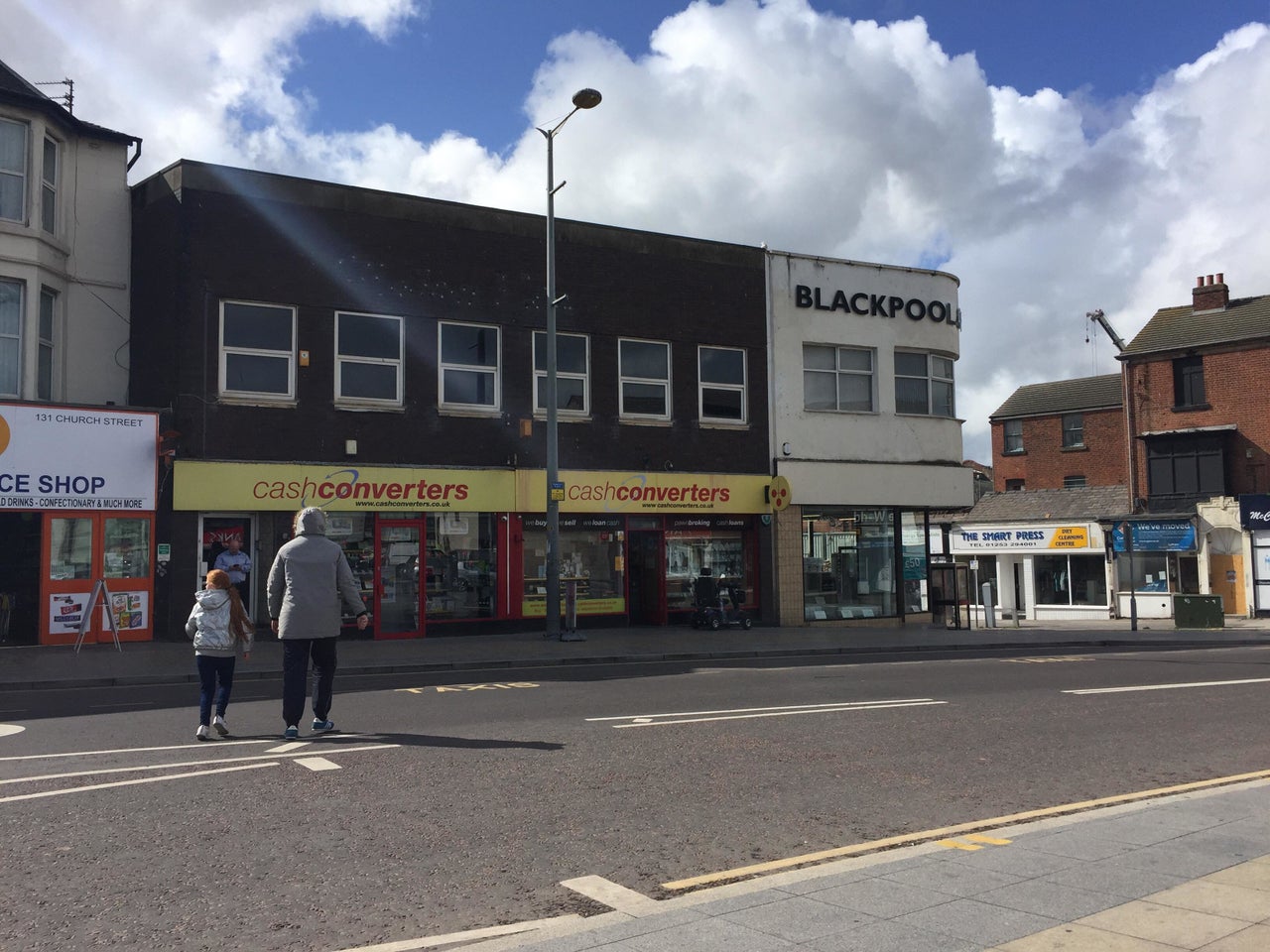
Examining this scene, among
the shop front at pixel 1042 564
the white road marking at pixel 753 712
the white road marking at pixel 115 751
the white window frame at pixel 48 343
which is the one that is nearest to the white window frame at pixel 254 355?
the white window frame at pixel 48 343

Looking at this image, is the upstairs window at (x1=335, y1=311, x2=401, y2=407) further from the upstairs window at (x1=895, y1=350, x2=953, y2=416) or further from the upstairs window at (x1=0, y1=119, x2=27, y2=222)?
the upstairs window at (x1=895, y1=350, x2=953, y2=416)

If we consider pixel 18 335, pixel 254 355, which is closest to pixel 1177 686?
pixel 254 355

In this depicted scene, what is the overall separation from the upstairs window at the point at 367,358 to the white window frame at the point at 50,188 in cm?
532

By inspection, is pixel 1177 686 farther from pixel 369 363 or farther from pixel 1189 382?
pixel 1189 382

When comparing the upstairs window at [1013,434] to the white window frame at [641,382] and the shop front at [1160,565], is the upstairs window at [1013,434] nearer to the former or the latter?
the shop front at [1160,565]

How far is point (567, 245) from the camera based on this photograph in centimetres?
2219

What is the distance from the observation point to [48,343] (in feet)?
64.7

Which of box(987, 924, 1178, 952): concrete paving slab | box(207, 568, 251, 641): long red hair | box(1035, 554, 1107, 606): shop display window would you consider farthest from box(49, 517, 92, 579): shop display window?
box(1035, 554, 1107, 606): shop display window

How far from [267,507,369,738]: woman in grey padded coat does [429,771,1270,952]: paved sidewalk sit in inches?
186

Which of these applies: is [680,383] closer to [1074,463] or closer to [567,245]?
[567,245]

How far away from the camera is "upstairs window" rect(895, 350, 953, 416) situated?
26281mm

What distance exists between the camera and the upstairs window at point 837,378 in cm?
2520

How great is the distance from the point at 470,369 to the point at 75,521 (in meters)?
7.36

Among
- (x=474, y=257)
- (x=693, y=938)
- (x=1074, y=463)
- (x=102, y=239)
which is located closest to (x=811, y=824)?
(x=693, y=938)
